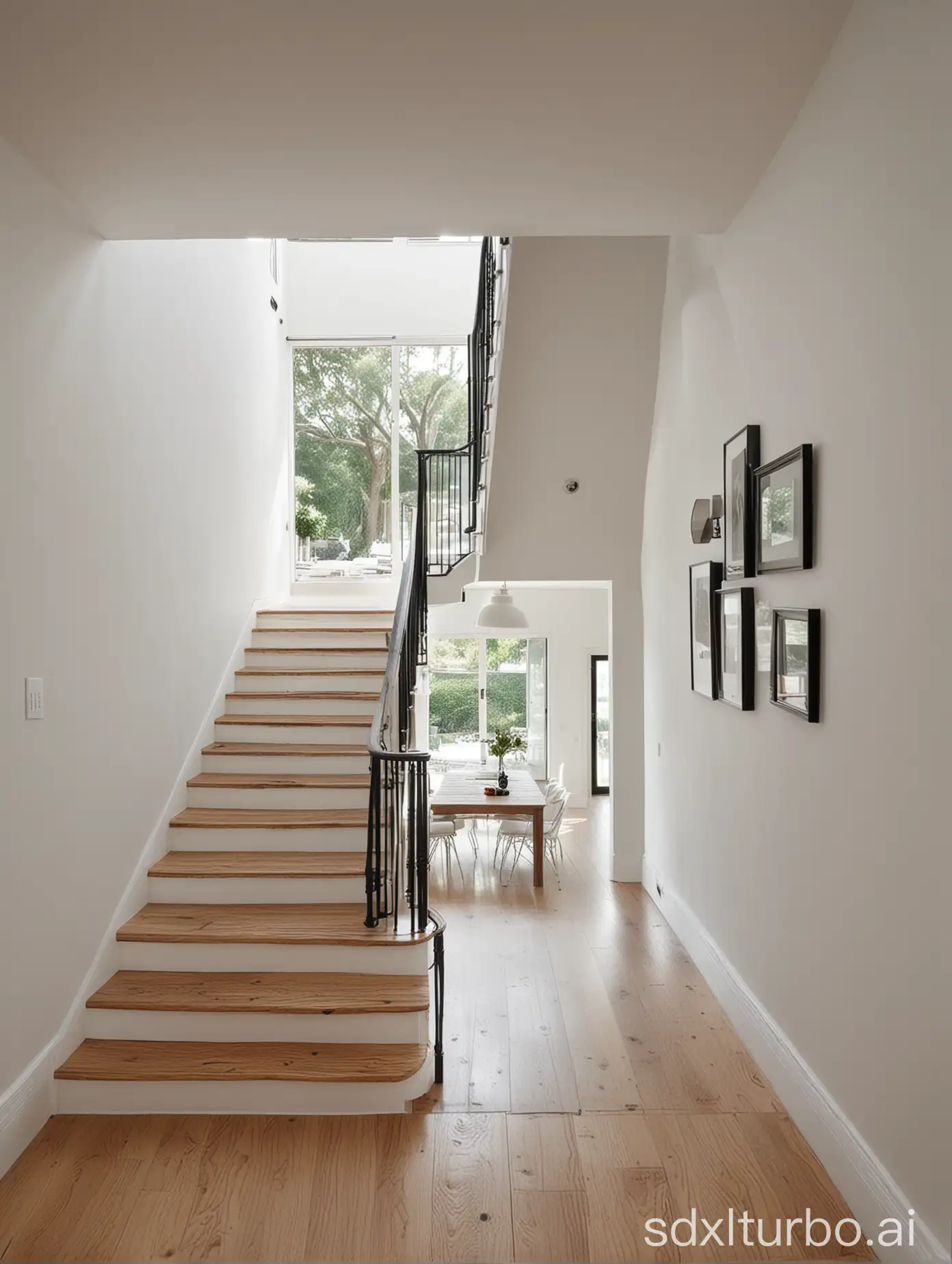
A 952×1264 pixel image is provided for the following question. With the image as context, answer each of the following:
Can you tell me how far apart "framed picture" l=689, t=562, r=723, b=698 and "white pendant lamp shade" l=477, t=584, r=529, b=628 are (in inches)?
122

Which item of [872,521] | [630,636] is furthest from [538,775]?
[872,521]

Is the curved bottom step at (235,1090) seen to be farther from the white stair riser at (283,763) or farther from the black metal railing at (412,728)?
the white stair riser at (283,763)

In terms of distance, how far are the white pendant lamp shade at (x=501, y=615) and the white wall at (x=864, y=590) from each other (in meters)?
4.12

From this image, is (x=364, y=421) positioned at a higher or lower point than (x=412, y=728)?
higher

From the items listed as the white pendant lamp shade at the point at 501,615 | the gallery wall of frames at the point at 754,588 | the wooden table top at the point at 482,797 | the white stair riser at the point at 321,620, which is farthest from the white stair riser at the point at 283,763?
the white pendant lamp shade at the point at 501,615

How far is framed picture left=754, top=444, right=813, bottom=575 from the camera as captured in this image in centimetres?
297

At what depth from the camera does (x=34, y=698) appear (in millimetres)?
Answer: 3191

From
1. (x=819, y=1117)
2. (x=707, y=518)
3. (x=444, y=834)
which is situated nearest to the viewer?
(x=819, y=1117)

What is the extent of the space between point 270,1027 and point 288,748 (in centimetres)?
202

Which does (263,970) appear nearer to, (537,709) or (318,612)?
(318,612)

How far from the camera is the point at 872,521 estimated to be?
8.22ft

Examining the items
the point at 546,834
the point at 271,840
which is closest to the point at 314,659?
the point at 271,840

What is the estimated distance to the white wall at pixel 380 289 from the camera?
8.88 metres

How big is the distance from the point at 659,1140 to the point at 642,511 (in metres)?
4.20
